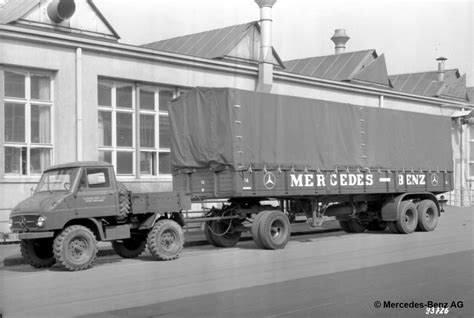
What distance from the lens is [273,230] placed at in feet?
52.4

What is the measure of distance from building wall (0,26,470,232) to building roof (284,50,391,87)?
31.3 ft

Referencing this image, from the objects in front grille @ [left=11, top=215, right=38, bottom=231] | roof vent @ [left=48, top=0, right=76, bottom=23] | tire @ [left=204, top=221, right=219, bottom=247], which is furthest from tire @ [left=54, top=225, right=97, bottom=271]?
roof vent @ [left=48, top=0, right=76, bottom=23]

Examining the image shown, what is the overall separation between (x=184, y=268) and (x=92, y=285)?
7.47 feet

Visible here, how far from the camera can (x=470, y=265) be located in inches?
456

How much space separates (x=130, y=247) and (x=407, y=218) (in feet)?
29.6

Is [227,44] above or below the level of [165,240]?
above

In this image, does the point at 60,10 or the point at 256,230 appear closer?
the point at 256,230

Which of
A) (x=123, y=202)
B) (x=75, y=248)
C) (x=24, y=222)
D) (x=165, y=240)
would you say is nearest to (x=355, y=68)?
(x=165, y=240)

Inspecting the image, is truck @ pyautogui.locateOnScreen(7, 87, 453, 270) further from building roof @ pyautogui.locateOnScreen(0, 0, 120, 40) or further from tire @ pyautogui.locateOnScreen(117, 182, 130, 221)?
building roof @ pyautogui.locateOnScreen(0, 0, 120, 40)

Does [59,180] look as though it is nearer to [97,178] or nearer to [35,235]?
[97,178]

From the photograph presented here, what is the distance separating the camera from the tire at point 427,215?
794 inches

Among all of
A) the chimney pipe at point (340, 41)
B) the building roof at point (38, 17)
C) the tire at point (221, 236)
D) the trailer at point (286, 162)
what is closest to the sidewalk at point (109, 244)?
the tire at point (221, 236)

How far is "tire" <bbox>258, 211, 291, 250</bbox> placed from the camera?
15.5 meters

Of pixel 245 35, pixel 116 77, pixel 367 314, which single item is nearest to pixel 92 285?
pixel 367 314
